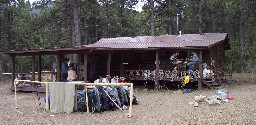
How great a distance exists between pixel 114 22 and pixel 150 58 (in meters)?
14.7

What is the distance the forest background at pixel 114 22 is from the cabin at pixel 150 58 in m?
4.10

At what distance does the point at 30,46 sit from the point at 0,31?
4.46m

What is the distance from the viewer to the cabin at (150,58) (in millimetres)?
17578

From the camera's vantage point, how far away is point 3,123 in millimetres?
9484

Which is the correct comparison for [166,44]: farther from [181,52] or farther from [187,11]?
[187,11]

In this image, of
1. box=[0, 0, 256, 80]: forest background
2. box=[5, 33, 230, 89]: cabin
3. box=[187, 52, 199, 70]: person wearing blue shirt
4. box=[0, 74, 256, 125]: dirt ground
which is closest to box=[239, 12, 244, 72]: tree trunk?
box=[0, 0, 256, 80]: forest background

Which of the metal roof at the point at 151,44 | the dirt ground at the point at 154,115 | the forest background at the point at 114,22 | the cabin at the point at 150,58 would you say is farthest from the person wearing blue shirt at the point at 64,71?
the forest background at the point at 114,22

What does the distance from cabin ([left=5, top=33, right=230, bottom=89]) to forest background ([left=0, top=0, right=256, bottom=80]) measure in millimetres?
4097

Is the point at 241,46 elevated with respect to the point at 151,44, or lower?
elevated

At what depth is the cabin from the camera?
17.6 meters

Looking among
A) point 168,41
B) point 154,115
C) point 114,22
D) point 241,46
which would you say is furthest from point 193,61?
point 114,22

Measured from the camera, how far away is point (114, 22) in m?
34.7

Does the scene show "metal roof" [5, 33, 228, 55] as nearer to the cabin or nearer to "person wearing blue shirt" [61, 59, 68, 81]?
the cabin

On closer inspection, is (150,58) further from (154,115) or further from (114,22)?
(114,22)
